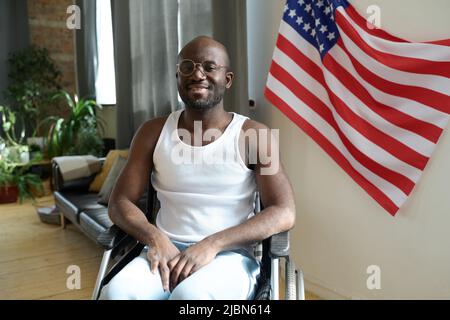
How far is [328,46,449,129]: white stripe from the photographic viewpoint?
1.66 metres

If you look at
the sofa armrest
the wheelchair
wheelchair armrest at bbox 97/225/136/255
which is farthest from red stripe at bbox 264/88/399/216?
the sofa armrest

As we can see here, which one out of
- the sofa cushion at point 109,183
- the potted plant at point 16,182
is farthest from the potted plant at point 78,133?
the sofa cushion at point 109,183

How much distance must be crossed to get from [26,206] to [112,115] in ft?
4.85

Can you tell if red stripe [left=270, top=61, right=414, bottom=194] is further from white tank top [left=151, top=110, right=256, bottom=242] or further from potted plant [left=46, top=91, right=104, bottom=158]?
potted plant [left=46, top=91, right=104, bottom=158]

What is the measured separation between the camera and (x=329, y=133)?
2074 millimetres

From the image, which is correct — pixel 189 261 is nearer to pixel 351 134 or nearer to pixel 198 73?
pixel 198 73

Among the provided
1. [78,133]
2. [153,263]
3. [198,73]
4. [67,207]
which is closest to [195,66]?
[198,73]

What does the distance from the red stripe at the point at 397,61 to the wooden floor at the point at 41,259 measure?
1.30 meters

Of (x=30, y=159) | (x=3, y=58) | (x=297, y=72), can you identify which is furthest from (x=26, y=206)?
(x=297, y=72)

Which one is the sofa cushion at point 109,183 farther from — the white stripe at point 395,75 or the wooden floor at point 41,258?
the white stripe at point 395,75

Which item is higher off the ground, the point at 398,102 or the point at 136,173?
the point at 398,102

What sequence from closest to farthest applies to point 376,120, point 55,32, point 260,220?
point 260,220 < point 376,120 < point 55,32

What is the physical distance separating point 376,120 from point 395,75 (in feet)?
0.69

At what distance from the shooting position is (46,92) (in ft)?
18.0
